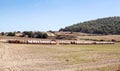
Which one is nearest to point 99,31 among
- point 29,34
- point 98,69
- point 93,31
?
point 93,31

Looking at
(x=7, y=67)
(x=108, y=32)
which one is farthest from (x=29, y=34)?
(x=7, y=67)

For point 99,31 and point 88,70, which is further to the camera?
point 99,31

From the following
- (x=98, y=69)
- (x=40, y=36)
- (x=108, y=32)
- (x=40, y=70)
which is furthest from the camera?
(x=108, y=32)

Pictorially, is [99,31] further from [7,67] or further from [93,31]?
[7,67]

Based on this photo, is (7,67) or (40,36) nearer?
(7,67)

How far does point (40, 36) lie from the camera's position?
95.2 m

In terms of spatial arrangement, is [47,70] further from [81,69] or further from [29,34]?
[29,34]

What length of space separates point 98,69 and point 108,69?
955 millimetres

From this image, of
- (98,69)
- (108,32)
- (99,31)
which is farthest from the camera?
(99,31)

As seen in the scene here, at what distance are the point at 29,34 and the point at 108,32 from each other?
6071 centimetres

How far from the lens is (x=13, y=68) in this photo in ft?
82.0

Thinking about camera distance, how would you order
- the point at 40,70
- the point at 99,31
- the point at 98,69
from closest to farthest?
the point at 40,70 → the point at 98,69 → the point at 99,31

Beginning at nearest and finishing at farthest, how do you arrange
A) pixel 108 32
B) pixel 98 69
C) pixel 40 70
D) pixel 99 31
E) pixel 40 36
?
1. pixel 40 70
2. pixel 98 69
3. pixel 40 36
4. pixel 108 32
5. pixel 99 31

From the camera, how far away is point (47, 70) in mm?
24547
